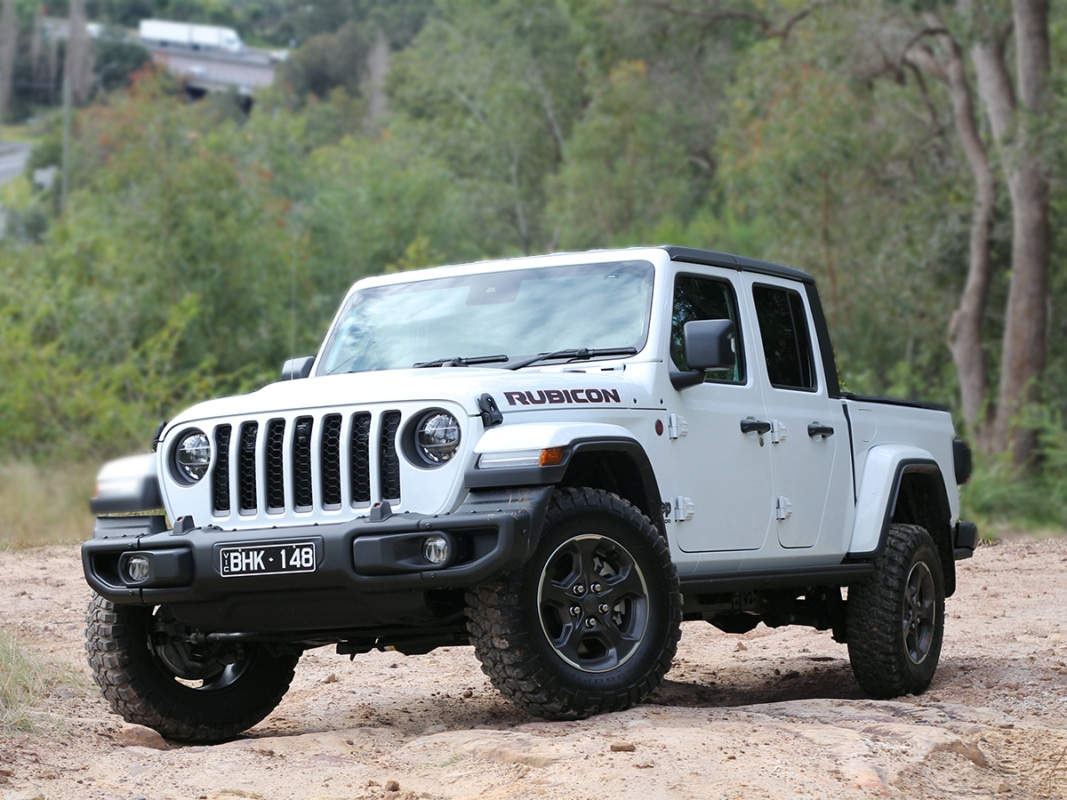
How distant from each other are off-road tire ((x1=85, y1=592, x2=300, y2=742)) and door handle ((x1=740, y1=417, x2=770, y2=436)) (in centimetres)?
218

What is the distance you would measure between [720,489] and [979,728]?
4.63ft

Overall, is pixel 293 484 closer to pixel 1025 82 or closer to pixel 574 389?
pixel 574 389

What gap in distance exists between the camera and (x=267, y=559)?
541cm

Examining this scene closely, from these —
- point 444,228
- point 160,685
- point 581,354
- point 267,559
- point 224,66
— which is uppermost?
point 224,66

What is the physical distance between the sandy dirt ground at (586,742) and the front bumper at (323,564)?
51cm

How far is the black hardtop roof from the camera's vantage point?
6660 millimetres

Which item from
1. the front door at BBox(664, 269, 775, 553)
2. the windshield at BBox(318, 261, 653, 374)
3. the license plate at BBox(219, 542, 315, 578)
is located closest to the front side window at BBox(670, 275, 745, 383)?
the front door at BBox(664, 269, 775, 553)

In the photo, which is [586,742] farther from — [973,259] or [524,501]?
[973,259]

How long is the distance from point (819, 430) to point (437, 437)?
252 cm

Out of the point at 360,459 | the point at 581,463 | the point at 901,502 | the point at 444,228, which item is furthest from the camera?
the point at 444,228

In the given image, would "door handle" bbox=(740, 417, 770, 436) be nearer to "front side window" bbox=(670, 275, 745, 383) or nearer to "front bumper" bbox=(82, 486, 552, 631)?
"front side window" bbox=(670, 275, 745, 383)

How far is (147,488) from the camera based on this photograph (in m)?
6.03

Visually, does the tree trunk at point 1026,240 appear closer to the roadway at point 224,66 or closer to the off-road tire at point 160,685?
the off-road tire at point 160,685

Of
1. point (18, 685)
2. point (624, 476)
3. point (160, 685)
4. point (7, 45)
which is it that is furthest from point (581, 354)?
point (7, 45)
